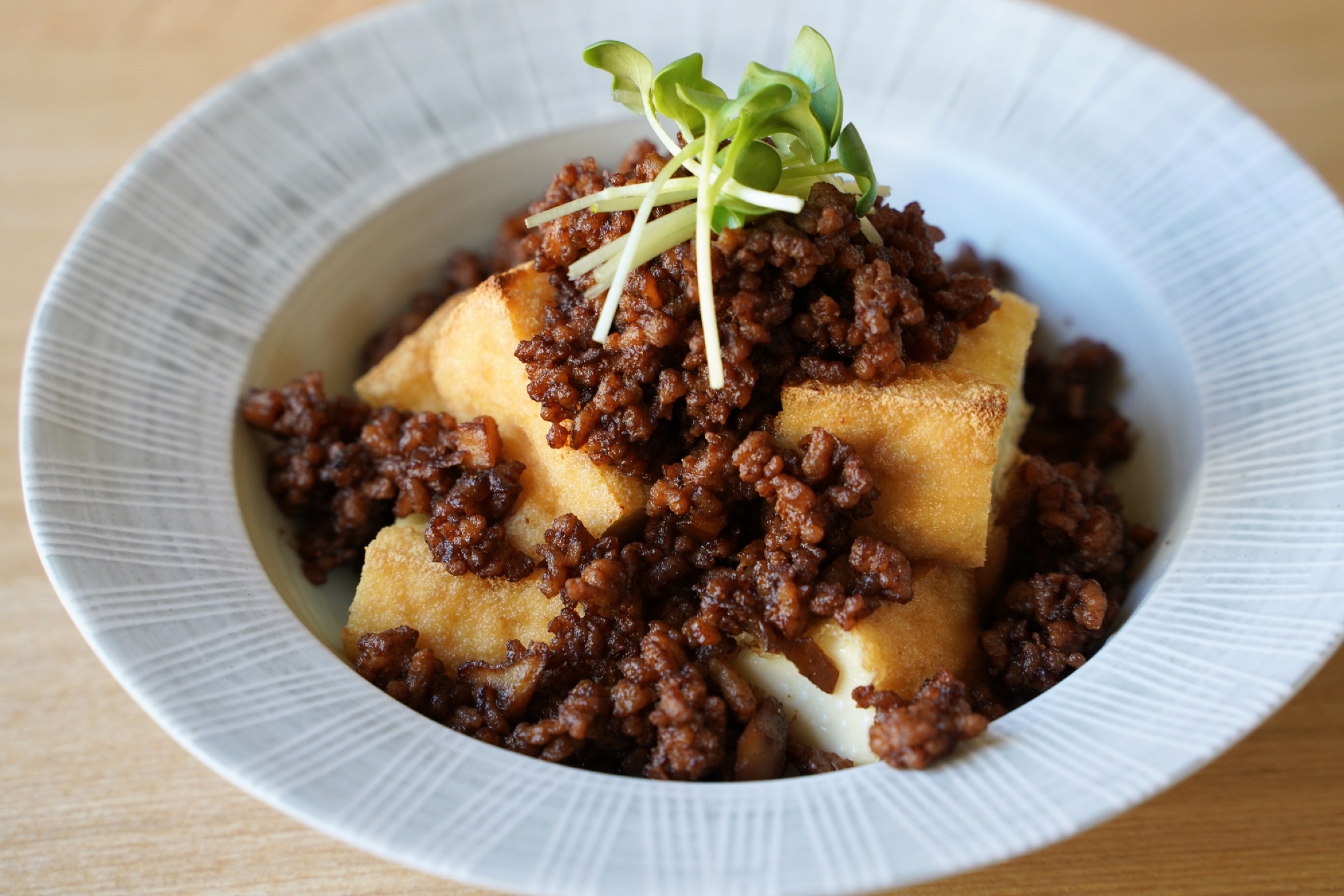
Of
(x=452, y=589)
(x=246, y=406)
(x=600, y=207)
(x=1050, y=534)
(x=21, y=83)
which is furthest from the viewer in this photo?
(x=21, y=83)

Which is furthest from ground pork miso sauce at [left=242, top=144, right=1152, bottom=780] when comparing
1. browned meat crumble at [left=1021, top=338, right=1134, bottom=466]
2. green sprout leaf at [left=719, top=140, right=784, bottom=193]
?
browned meat crumble at [left=1021, top=338, right=1134, bottom=466]

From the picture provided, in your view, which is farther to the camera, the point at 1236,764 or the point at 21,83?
the point at 21,83

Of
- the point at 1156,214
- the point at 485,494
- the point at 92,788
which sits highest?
the point at 1156,214

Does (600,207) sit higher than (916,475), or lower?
higher

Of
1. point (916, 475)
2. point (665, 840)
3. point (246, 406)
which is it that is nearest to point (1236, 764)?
point (916, 475)

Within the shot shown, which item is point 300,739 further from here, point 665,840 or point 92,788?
point 92,788

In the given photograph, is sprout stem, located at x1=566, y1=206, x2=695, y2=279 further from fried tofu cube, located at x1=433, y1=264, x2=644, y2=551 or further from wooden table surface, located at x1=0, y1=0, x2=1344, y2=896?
wooden table surface, located at x1=0, y1=0, x2=1344, y2=896

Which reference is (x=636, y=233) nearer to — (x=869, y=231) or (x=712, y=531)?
(x=869, y=231)
